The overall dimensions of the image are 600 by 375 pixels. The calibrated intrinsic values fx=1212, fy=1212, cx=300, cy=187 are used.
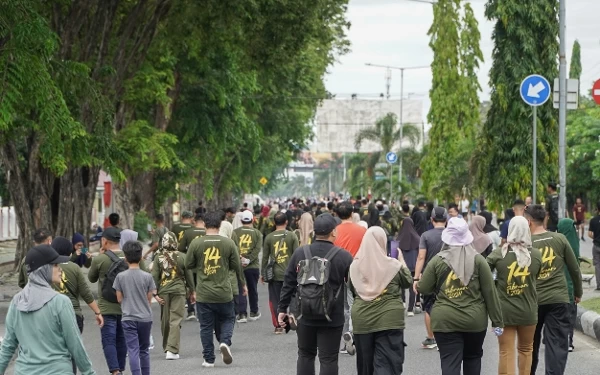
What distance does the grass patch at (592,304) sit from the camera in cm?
1759

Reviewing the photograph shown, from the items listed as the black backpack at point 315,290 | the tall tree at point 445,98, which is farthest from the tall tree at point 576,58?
the black backpack at point 315,290

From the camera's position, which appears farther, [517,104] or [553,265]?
[517,104]

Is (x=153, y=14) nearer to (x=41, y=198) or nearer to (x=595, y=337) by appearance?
(x=41, y=198)

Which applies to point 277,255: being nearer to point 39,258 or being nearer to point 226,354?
point 226,354

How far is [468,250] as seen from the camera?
9719mm

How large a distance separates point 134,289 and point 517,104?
71.3 feet

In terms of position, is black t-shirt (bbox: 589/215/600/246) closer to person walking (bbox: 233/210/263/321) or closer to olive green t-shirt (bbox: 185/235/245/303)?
person walking (bbox: 233/210/263/321)

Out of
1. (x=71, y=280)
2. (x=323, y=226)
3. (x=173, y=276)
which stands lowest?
(x=173, y=276)

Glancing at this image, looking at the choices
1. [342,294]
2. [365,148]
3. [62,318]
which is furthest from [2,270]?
[365,148]

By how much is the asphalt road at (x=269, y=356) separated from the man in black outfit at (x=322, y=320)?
112 inches

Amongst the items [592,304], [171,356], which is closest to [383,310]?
[171,356]

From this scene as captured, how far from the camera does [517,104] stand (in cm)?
3188

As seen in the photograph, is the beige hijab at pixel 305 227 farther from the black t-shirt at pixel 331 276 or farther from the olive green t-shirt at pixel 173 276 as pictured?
the black t-shirt at pixel 331 276

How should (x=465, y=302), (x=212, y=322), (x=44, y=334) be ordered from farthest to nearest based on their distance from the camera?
(x=212, y=322) < (x=465, y=302) < (x=44, y=334)
